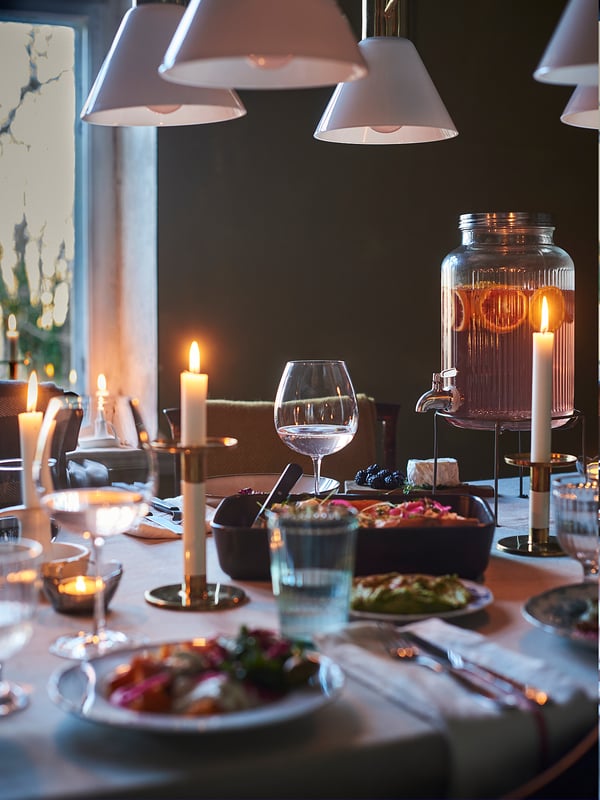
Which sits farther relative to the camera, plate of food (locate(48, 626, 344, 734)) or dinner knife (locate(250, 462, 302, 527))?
dinner knife (locate(250, 462, 302, 527))

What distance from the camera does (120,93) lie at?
1.31m

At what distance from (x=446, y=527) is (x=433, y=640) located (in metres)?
0.26

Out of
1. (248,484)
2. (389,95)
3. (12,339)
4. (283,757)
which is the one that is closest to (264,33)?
(389,95)

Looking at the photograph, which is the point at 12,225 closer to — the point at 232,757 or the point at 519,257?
the point at 519,257

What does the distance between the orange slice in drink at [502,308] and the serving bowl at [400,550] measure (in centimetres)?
51

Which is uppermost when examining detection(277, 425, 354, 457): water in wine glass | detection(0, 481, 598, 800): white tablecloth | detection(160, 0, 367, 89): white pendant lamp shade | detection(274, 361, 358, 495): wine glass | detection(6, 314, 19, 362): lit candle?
detection(160, 0, 367, 89): white pendant lamp shade

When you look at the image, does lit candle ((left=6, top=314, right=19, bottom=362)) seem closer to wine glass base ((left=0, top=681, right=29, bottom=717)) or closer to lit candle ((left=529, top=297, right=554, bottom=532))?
lit candle ((left=529, top=297, right=554, bottom=532))

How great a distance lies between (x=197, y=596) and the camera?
44.8 inches

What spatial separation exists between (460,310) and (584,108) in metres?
0.37

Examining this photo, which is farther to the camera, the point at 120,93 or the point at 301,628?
the point at 120,93

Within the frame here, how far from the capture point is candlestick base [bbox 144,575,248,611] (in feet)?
3.66

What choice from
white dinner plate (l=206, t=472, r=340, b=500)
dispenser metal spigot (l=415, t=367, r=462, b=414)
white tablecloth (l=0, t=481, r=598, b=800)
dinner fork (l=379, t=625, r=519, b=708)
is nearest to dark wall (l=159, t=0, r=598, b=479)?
white dinner plate (l=206, t=472, r=340, b=500)

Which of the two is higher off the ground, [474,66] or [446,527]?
[474,66]

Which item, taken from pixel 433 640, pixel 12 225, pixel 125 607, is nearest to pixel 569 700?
pixel 433 640
